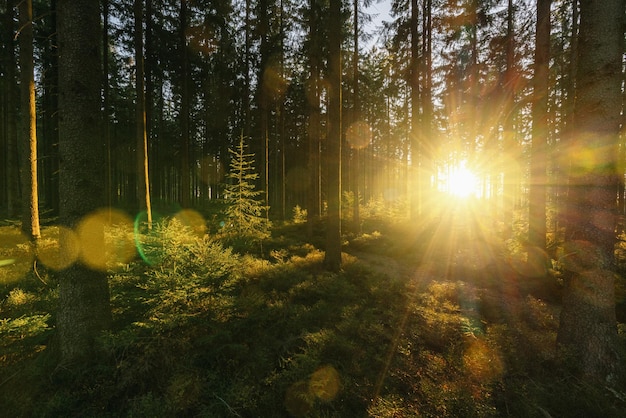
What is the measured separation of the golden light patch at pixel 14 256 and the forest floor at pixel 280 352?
0.12 metres

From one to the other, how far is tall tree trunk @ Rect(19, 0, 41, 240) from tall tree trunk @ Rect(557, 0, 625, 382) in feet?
45.3

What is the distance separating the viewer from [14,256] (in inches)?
327

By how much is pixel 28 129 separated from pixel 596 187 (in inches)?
568

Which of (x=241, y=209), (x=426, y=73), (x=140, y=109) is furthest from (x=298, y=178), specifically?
(x=241, y=209)

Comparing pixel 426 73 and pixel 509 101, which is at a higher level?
pixel 426 73

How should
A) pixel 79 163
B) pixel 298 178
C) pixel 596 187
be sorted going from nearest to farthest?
1. pixel 79 163
2. pixel 596 187
3. pixel 298 178

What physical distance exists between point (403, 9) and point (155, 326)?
691 inches

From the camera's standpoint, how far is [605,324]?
4348mm

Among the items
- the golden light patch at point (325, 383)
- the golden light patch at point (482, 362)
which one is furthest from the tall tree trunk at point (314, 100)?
the golden light patch at point (325, 383)

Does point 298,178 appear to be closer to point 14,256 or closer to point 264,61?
point 264,61

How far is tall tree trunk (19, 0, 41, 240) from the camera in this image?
8.60 metres

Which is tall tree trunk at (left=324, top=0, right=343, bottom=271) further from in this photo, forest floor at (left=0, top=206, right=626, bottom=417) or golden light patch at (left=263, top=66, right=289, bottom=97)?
golden light patch at (left=263, top=66, right=289, bottom=97)

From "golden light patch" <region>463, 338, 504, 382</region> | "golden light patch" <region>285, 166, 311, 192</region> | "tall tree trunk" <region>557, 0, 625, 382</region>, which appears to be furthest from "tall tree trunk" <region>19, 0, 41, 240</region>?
"golden light patch" <region>285, 166, 311, 192</region>

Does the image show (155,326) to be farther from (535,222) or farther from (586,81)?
(535,222)
